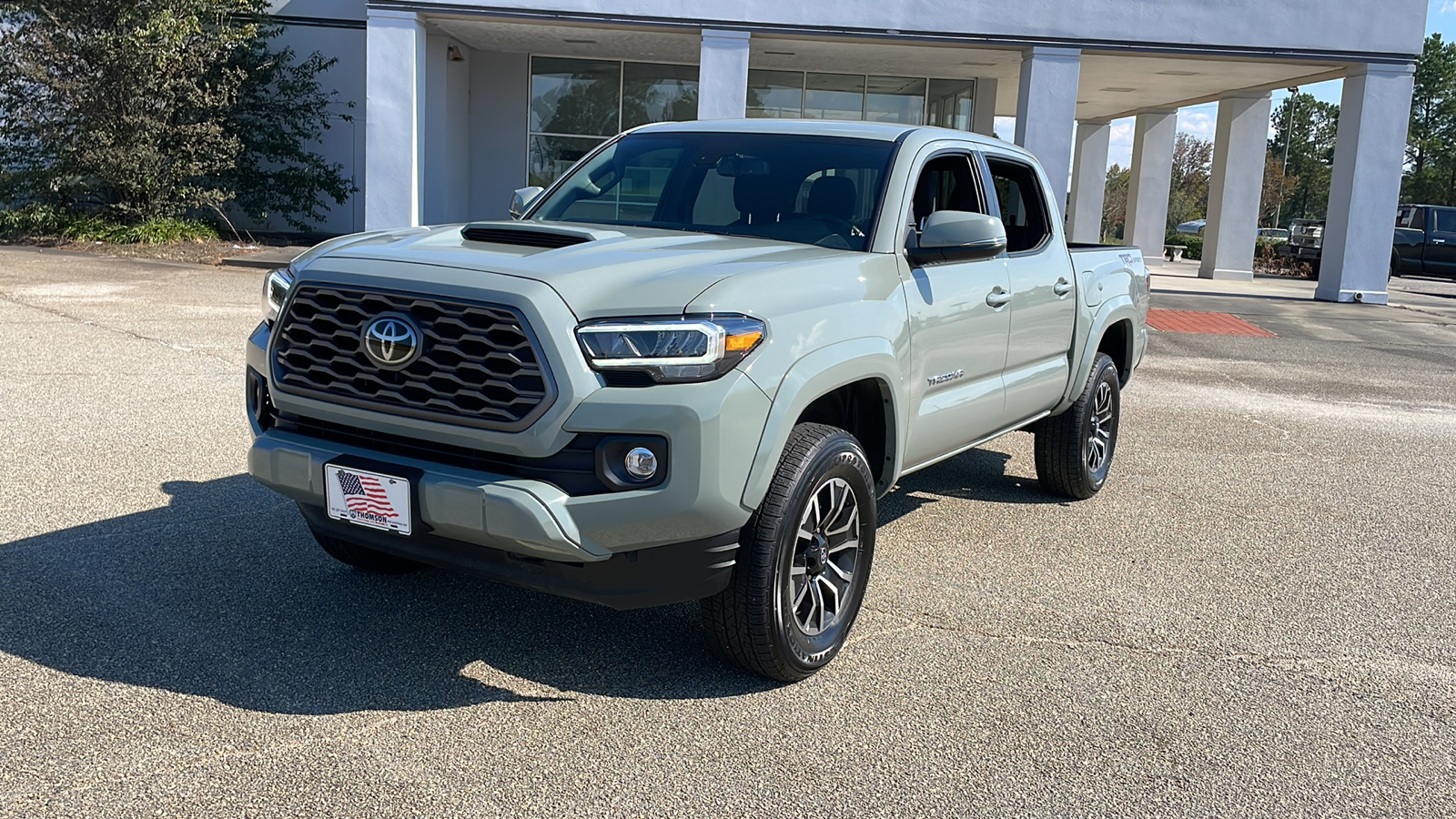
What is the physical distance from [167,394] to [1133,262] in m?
6.13

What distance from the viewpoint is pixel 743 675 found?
3.88 metres

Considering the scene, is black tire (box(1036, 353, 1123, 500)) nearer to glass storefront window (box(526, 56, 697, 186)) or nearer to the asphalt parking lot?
the asphalt parking lot

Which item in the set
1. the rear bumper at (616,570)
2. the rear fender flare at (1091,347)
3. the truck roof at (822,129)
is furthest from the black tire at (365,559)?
the rear fender flare at (1091,347)

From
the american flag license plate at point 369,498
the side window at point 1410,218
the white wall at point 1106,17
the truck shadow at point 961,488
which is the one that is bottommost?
the truck shadow at point 961,488

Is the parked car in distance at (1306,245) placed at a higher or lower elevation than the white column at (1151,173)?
lower

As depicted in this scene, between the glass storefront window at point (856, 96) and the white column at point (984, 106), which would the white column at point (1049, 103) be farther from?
the white column at point (984, 106)

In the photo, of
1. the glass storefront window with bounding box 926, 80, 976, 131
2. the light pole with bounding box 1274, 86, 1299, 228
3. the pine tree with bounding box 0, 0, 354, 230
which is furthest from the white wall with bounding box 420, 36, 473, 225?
the light pole with bounding box 1274, 86, 1299, 228

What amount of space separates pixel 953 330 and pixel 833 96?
782 inches

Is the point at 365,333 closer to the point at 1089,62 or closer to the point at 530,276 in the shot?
the point at 530,276

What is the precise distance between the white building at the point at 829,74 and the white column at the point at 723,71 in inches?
1.1

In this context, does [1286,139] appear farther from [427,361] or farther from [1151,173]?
[427,361]

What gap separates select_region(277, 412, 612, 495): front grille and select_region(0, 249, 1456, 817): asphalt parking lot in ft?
2.38

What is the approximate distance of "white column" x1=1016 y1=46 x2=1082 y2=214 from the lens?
18297 mm

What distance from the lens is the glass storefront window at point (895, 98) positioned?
2380 cm
